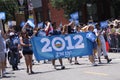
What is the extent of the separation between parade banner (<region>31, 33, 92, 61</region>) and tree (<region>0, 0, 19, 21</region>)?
1925 inches

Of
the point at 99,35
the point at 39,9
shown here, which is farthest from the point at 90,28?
the point at 39,9

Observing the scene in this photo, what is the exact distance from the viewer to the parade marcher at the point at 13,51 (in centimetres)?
1932

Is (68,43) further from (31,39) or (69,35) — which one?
(31,39)

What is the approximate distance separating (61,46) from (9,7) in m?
51.4

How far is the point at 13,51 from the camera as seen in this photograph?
19672mm

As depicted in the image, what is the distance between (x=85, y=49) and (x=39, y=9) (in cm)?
4219

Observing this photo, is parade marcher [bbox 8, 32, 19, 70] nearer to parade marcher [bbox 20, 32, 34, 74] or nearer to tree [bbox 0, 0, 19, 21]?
parade marcher [bbox 20, 32, 34, 74]

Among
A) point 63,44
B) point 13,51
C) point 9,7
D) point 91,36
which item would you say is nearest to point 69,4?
point 13,51

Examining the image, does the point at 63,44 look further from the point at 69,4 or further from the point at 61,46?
the point at 69,4

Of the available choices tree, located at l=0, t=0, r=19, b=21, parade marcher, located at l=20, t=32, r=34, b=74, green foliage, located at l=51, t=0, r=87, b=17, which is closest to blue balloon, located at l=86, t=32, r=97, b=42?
parade marcher, located at l=20, t=32, r=34, b=74

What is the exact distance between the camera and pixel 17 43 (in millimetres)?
19484

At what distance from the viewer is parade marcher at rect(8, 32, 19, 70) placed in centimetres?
1932

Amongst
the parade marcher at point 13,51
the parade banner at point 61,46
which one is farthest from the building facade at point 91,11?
the parade banner at point 61,46

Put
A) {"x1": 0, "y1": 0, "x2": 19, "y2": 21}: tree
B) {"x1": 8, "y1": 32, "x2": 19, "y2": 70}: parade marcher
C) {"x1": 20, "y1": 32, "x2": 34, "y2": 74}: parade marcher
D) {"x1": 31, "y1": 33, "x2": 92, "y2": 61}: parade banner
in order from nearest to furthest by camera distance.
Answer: {"x1": 20, "y1": 32, "x2": 34, "y2": 74}: parade marcher
{"x1": 31, "y1": 33, "x2": 92, "y2": 61}: parade banner
{"x1": 8, "y1": 32, "x2": 19, "y2": 70}: parade marcher
{"x1": 0, "y1": 0, "x2": 19, "y2": 21}: tree
